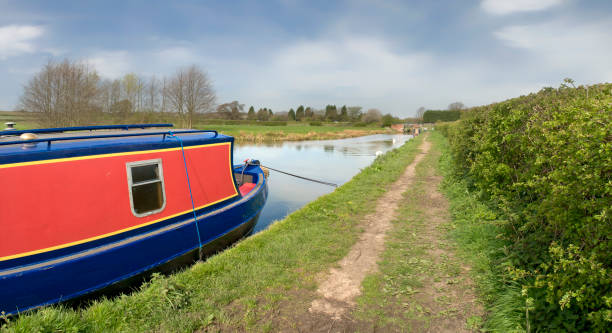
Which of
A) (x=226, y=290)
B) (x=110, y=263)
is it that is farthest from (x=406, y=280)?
(x=110, y=263)

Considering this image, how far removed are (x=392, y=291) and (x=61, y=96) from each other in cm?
2610

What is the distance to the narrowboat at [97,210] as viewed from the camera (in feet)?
9.96

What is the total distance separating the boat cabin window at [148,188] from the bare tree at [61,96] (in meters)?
21.6

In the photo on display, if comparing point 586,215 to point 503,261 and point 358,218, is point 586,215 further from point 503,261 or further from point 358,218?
point 358,218

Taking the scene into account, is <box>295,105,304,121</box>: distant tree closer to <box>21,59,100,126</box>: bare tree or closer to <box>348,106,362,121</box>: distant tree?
<box>348,106,362,121</box>: distant tree

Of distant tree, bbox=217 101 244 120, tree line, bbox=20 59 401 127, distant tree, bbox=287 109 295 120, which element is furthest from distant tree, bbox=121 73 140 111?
distant tree, bbox=287 109 295 120

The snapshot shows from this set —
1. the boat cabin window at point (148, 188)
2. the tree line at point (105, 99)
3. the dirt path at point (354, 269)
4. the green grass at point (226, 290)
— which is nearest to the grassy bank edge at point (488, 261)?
the dirt path at point (354, 269)

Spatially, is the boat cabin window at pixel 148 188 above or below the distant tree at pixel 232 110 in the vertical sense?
below

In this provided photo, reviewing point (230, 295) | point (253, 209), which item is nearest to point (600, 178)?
point (230, 295)

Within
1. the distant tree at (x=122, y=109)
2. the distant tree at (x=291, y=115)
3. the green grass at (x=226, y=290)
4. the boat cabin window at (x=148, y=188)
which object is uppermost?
Result: the distant tree at (x=291, y=115)

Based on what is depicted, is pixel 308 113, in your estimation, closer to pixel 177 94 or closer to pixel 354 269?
pixel 177 94

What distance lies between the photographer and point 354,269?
12.0ft

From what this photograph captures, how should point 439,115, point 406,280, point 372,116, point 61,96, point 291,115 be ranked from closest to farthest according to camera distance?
point 406,280 → point 61,96 → point 439,115 → point 372,116 → point 291,115

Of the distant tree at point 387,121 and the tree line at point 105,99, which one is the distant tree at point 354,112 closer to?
the distant tree at point 387,121
